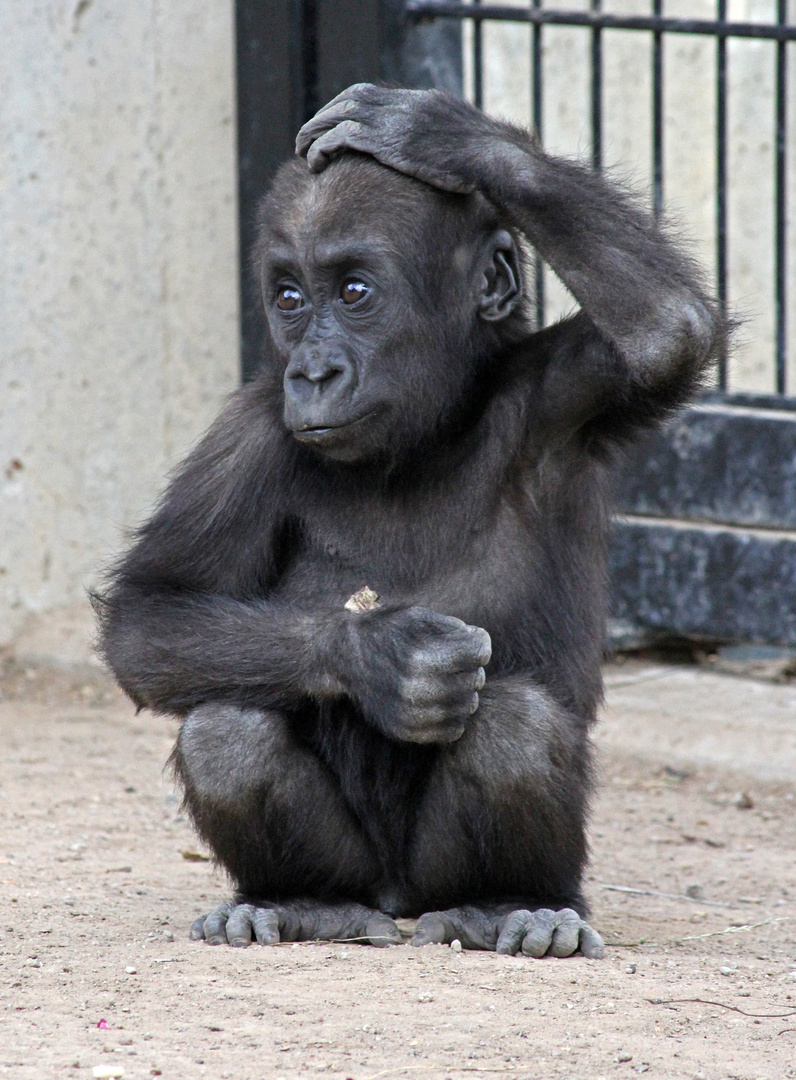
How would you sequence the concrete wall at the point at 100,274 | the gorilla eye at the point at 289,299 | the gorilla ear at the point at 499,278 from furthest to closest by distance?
the concrete wall at the point at 100,274
the gorilla ear at the point at 499,278
the gorilla eye at the point at 289,299

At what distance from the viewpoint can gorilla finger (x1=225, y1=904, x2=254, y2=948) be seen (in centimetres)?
391

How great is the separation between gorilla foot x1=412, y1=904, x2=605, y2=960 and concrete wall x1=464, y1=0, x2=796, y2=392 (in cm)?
494

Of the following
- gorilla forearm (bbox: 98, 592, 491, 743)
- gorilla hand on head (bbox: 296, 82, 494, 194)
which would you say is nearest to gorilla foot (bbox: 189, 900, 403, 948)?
gorilla forearm (bbox: 98, 592, 491, 743)

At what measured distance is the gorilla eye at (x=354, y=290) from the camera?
4.02 meters

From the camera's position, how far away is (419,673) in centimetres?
376

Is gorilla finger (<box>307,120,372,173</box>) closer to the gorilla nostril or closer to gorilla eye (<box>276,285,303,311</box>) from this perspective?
gorilla eye (<box>276,285,303,311</box>)

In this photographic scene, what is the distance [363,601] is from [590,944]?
97 centimetres

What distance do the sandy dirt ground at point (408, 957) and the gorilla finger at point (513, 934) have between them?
0.07 metres

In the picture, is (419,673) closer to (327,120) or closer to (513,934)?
(513,934)

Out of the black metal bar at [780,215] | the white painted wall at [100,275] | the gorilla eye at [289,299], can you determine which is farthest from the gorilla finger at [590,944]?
the white painted wall at [100,275]

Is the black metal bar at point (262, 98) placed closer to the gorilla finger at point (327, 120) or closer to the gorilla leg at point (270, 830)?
the gorilla finger at point (327, 120)

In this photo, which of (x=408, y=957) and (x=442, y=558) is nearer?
(x=408, y=957)

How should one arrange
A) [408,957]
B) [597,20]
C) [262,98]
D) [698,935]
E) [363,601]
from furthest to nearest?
1. [262,98]
2. [597,20]
3. [698,935]
4. [363,601]
5. [408,957]

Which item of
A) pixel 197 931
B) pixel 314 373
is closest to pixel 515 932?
pixel 197 931
